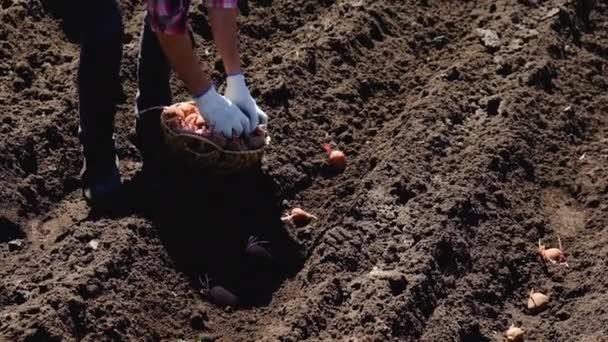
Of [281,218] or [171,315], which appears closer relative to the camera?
[171,315]

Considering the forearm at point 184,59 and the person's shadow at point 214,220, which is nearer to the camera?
the forearm at point 184,59

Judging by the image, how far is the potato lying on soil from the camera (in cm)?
442

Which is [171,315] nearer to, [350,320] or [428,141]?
[350,320]

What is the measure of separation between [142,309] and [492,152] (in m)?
1.50

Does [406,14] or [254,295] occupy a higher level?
[406,14]

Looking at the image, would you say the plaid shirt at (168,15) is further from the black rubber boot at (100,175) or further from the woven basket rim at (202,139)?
the black rubber boot at (100,175)

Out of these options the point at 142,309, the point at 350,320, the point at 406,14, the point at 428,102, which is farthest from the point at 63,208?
the point at 406,14

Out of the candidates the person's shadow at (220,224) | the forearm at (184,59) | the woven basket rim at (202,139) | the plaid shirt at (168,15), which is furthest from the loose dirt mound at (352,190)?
the plaid shirt at (168,15)

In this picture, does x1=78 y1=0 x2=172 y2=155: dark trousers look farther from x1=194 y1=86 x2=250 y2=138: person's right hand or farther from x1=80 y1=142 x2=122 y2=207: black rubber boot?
x1=194 y1=86 x2=250 y2=138: person's right hand

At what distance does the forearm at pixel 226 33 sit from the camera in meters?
4.16

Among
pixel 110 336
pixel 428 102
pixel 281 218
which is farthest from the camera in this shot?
pixel 428 102

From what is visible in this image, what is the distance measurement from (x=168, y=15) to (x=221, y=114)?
19.0 inches

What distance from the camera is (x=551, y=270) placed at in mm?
4398

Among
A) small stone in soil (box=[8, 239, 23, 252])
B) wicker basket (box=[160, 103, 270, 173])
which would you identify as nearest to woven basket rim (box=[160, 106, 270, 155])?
wicker basket (box=[160, 103, 270, 173])
